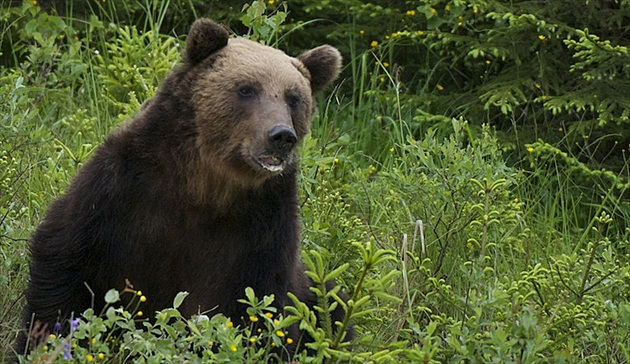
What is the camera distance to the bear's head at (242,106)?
5234 mm

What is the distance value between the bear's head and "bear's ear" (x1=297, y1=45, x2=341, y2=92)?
0.69ft

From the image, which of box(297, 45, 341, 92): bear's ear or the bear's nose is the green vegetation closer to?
the bear's nose

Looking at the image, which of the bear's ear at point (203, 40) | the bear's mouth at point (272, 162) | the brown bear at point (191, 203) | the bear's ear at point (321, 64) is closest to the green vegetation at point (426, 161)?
the brown bear at point (191, 203)

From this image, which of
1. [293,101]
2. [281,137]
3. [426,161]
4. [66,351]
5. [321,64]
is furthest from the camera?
[426,161]

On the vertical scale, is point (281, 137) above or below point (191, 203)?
above

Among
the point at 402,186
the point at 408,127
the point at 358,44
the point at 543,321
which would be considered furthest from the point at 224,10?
the point at 543,321

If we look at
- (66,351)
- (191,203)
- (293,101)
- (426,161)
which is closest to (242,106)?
(293,101)

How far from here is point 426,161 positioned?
647 cm

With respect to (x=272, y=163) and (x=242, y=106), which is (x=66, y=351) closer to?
(x=272, y=163)

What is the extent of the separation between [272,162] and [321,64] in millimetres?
718

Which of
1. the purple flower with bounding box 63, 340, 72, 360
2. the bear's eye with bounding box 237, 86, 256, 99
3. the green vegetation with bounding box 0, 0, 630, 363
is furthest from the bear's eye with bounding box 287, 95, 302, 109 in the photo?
the purple flower with bounding box 63, 340, 72, 360

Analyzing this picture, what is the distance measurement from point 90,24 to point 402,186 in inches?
112

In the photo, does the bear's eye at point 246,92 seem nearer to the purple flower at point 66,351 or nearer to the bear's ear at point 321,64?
the bear's ear at point 321,64

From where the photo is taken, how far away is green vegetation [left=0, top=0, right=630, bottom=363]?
511cm
